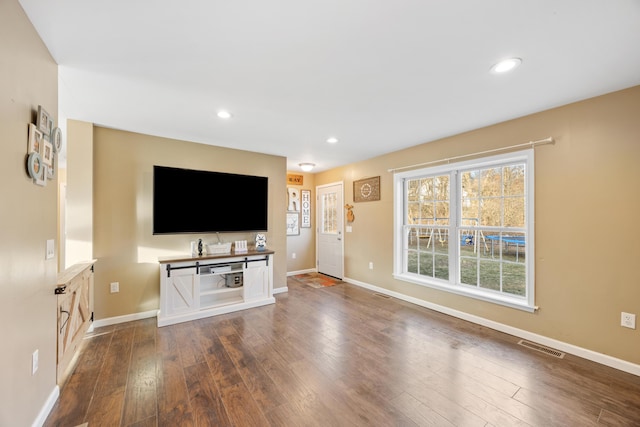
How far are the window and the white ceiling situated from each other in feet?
2.11

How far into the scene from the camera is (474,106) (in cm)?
261

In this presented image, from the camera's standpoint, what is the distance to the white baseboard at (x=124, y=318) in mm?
3146

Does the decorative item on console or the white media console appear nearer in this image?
the white media console

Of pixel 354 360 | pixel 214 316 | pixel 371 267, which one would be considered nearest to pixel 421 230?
pixel 371 267

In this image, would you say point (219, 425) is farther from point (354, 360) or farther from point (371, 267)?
point (371, 267)

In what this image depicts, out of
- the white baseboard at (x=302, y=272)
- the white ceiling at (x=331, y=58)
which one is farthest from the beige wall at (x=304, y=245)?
the white ceiling at (x=331, y=58)

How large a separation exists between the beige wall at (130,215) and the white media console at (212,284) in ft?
1.29

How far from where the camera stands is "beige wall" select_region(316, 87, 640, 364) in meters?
2.24

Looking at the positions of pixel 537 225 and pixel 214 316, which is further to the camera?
pixel 214 316

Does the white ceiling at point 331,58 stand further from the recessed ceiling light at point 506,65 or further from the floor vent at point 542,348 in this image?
the floor vent at point 542,348

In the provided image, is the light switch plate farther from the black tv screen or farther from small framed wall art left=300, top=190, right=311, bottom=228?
small framed wall art left=300, top=190, right=311, bottom=228

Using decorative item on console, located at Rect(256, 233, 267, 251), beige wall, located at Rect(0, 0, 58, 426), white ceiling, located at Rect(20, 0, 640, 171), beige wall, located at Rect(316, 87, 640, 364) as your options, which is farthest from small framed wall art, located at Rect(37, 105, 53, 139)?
beige wall, located at Rect(316, 87, 640, 364)

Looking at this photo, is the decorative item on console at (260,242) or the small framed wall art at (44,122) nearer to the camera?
the small framed wall art at (44,122)

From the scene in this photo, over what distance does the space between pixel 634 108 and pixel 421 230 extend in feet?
8.03
